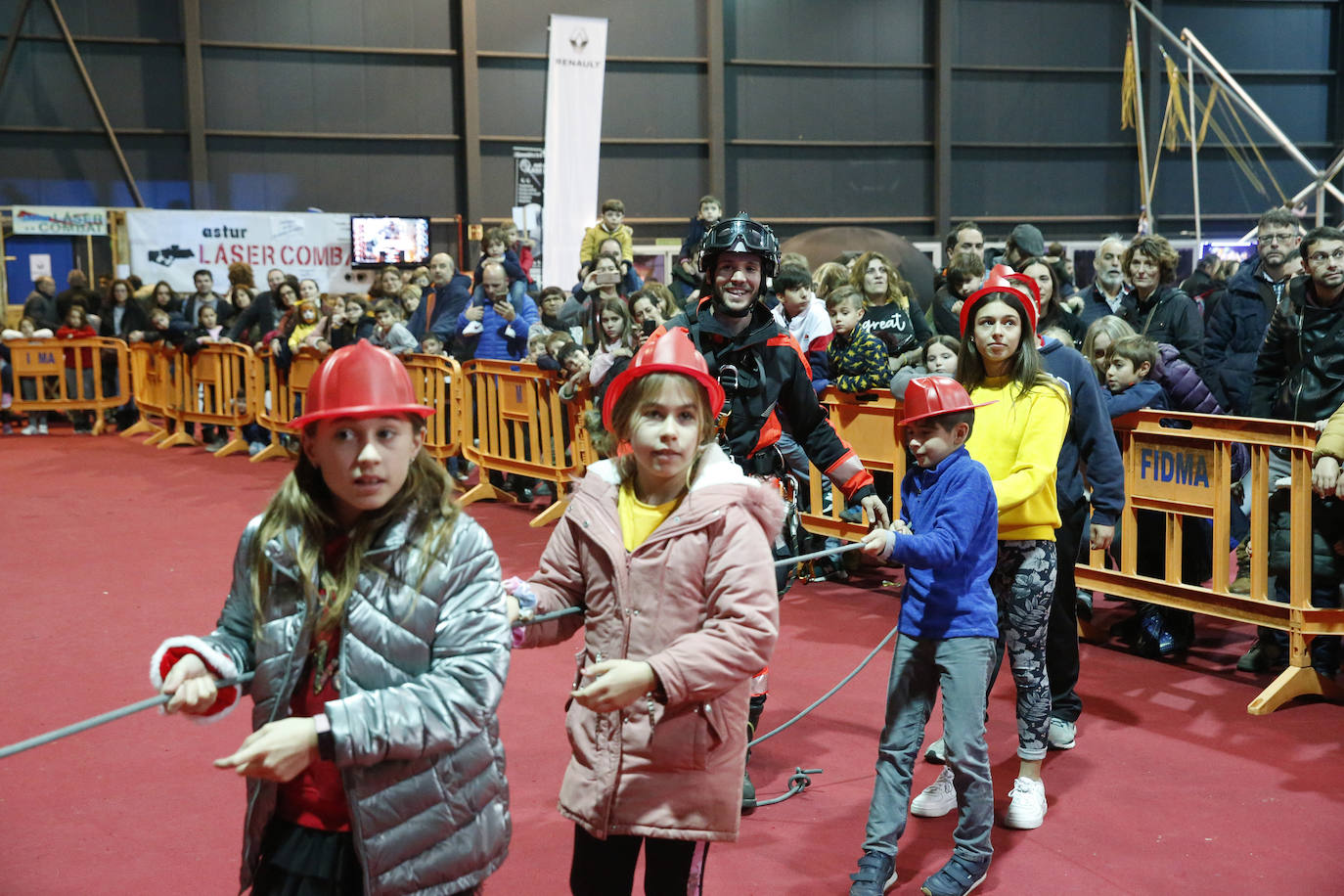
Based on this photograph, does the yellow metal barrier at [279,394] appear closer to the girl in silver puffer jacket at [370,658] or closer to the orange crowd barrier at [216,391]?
the orange crowd barrier at [216,391]

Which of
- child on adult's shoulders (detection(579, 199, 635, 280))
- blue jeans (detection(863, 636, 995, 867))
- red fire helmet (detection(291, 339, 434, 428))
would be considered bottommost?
blue jeans (detection(863, 636, 995, 867))

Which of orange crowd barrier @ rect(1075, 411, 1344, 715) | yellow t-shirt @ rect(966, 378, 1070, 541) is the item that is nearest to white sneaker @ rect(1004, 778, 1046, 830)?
yellow t-shirt @ rect(966, 378, 1070, 541)

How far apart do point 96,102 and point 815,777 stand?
20.6 metres

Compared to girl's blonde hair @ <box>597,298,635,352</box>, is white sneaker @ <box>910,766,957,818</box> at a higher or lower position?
lower

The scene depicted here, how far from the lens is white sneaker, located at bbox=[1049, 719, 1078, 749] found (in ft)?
16.4

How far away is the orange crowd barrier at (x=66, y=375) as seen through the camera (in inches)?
638

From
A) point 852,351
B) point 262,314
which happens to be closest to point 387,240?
point 262,314

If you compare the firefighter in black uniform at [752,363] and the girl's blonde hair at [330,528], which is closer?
the girl's blonde hair at [330,528]

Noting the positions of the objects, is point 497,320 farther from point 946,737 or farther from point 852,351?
point 946,737

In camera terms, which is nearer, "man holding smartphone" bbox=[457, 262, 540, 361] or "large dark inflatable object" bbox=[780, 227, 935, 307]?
"man holding smartphone" bbox=[457, 262, 540, 361]

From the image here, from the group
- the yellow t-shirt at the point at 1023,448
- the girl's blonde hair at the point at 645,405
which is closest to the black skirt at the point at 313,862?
the girl's blonde hair at the point at 645,405

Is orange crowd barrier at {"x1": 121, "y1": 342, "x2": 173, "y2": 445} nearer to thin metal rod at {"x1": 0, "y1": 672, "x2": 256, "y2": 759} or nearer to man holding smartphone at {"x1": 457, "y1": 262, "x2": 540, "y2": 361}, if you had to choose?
man holding smartphone at {"x1": 457, "y1": 262, "x2": 540, "y2": 361}

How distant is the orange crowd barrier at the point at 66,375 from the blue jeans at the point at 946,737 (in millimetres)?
14938

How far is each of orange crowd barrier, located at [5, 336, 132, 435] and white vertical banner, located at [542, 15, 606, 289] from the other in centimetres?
618
